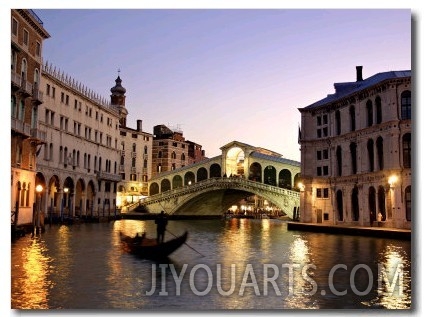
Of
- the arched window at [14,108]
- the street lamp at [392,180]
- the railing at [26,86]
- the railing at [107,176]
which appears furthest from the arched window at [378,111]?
the railing at [107,176]

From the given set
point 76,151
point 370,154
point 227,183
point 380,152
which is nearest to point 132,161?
point 227,183

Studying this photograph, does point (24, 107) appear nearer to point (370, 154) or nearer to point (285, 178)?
point (370, 154)

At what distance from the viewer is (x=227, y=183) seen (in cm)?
3055

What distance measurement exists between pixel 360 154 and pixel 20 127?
453 inches

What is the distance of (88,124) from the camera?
27.2 m

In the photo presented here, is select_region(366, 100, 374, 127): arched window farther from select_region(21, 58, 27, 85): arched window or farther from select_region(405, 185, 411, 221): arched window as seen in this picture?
select_region(21, 58, 27, 85): arched window

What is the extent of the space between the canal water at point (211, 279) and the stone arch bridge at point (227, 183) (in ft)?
56.5

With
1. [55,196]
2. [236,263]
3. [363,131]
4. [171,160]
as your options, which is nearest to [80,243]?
[236,263]

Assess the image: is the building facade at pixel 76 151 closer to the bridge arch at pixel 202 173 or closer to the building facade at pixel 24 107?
the building facade at pixel 24 107

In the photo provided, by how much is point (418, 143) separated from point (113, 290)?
4.50m

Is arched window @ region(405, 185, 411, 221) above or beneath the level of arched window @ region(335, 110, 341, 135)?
beneath

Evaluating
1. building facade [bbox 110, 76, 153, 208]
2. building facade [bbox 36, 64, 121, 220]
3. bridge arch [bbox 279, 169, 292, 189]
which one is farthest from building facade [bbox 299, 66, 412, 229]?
building facade [bbox 110, 76, 153, 208]

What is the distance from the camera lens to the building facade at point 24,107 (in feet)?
44.5

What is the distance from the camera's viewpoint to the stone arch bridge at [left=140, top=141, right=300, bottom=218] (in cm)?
2928
